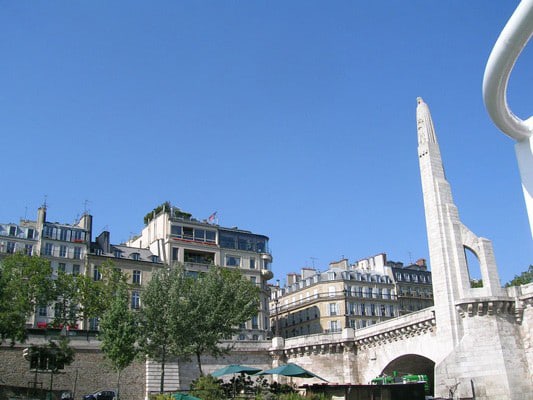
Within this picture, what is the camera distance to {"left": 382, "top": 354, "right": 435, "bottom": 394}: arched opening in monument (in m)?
40.4

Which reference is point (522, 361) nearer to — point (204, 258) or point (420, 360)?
point (420, 360)

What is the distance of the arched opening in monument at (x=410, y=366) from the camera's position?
40375 millimetres

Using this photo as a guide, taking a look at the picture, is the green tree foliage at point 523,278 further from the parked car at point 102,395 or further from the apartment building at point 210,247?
the parked car at point 102,395

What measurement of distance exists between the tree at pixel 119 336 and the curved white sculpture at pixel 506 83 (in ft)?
92.2

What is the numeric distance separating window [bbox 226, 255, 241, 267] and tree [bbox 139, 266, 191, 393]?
78.4 ft

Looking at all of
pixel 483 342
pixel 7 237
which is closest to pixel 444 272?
pixel 483 342

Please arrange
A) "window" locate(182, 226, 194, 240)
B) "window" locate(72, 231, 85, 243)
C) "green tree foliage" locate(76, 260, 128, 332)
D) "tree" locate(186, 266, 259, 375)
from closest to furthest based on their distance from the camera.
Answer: "tree" locate(186, 266, 259, 375)
"green tree foliage" locate(76, 260, 128, 332)
"window" locate(72, 231, 85, 243)
"window" locate(182, 226, 194, 240)

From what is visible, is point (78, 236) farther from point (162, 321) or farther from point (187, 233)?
point (162, 321)

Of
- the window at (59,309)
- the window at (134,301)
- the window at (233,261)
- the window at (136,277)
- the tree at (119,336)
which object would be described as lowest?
the tree at (119,336)

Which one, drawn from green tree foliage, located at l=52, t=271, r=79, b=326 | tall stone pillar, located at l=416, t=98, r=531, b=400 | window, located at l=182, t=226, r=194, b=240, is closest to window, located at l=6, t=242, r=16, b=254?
green tree foliage, located at l=52, t=271, r=79, b=326

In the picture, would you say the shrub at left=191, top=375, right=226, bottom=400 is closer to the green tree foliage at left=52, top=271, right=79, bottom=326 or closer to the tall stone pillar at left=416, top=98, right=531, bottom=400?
the tall stone pillar at left=416, top=98, right=531, bottom=400

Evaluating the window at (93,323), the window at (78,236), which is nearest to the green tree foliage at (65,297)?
the window at (93,323)

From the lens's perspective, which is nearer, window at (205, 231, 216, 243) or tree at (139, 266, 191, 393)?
tree at (139, 266, 191, 393)

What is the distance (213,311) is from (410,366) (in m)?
15.9
